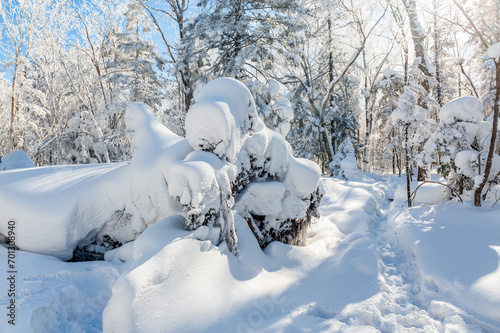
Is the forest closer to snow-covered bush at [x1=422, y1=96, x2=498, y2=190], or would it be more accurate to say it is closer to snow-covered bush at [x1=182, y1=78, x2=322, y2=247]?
snow-covered bush at [x1=422, y1=96, x2=498, y2=190]

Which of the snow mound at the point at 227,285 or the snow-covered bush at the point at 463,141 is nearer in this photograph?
the snow mound at the point at 227,285

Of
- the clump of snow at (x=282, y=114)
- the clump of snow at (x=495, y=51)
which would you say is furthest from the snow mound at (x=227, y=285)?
the clump of snow at (x=282, y=114)

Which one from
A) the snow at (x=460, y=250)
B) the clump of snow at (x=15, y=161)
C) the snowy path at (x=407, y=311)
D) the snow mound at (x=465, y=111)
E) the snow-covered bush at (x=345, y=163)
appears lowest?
the snowy path at (x=407, y=311)

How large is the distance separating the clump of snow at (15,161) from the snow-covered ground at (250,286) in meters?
1.91

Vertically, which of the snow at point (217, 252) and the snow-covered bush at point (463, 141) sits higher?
the snow-covered bush at point (463, 141)

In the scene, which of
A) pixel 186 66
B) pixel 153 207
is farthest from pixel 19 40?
pixel 153 207

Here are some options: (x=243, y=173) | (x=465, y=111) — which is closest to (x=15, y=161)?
(x=243, y=173)

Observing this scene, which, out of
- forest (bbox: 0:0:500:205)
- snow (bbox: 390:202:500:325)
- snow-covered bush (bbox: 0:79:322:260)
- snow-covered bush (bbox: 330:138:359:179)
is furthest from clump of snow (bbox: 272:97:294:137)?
snow-covered bush (bbox: 330:138:359:179)

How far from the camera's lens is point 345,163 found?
13789 mm

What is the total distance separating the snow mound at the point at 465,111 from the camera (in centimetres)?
630

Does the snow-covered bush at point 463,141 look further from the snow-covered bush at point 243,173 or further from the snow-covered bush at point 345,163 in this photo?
the snow-covered bush at point 345,163

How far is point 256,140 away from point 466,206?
16.8 feet

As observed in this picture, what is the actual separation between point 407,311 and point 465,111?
18.8ft

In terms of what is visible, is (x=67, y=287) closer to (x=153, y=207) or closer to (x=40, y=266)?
(x=40, y=266)
